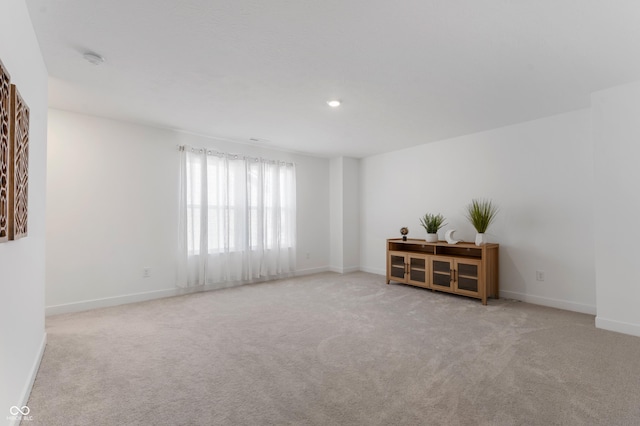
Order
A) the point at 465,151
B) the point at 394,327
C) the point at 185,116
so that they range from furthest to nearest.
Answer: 1. the point at 465,151
2. the point at 185,116
3. the point at 394,327

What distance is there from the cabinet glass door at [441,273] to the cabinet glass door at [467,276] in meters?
0.13

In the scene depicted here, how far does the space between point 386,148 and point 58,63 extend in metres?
4.58

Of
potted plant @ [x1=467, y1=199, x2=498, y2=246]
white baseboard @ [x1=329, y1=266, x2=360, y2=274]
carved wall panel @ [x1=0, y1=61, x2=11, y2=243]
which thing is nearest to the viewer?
carved wall panel @ [x1=0, y1=61, x2=11, y2=243]

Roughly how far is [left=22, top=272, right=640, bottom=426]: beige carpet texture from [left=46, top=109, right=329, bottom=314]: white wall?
0.42 meters

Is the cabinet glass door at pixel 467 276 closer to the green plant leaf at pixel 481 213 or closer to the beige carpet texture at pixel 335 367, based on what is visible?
the beige carpet texture at pixel 335 367

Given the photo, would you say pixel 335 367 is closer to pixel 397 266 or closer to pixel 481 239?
pixel 481 239

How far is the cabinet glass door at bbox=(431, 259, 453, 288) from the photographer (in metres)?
4.44

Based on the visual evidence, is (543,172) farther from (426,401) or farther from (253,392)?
(253,392)

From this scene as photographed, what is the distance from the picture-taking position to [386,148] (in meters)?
5.68

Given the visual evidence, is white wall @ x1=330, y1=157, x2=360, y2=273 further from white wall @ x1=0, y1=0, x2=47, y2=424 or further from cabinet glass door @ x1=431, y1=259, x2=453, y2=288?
white wall @ x1=0, y1=0, x2=47, y2=424

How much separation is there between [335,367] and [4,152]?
7.65ft

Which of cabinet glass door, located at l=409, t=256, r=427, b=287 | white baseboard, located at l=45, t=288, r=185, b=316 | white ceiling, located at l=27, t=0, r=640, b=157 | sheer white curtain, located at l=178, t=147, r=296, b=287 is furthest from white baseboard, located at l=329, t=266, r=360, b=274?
white ceiling, located at l=27, t=0, r=640, b=157

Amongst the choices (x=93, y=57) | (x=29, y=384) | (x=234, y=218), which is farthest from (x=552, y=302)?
(x=93, y=57)

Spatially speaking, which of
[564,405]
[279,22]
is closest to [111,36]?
[279,22]
